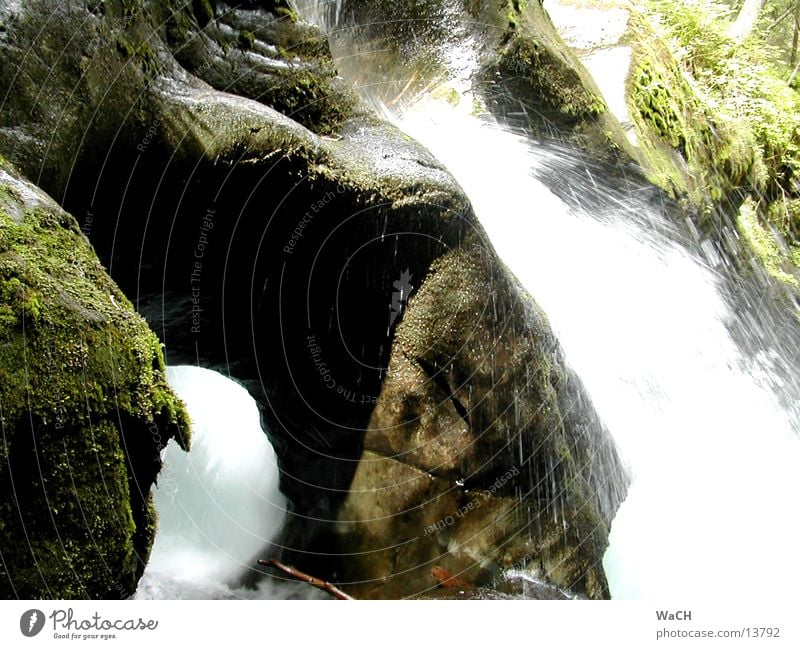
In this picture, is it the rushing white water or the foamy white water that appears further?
the foamy white water

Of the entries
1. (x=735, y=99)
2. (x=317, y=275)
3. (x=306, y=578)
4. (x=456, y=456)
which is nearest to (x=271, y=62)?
(x=317, y=275)

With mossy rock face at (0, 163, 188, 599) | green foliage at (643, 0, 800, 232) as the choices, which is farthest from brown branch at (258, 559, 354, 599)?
green foliage at (643, 0, 800, 232)

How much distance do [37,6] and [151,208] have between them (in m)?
0.74

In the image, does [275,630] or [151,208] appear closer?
[275,630]

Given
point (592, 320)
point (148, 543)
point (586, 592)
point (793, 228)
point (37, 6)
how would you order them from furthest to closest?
point (793, 228) < point (592, 320) < point (586, 592) < point (37, 6) < point (148, 543)

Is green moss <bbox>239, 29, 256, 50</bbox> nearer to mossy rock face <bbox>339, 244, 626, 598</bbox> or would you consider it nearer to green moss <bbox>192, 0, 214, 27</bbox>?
green moss <bbox>192, 0, 214, 27</bbox>

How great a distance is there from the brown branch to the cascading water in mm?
1567

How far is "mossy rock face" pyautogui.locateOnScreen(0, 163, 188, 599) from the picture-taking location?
1.62 meters

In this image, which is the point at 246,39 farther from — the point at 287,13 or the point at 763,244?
the point at 763,244

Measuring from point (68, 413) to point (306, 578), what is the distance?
207cm

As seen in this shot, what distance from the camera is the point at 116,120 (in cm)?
246

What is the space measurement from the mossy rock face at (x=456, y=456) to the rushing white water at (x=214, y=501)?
68 cm

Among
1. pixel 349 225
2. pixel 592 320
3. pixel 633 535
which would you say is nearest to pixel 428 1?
pixel 592 320

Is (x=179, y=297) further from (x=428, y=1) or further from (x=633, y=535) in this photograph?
(x=428, y=1)
